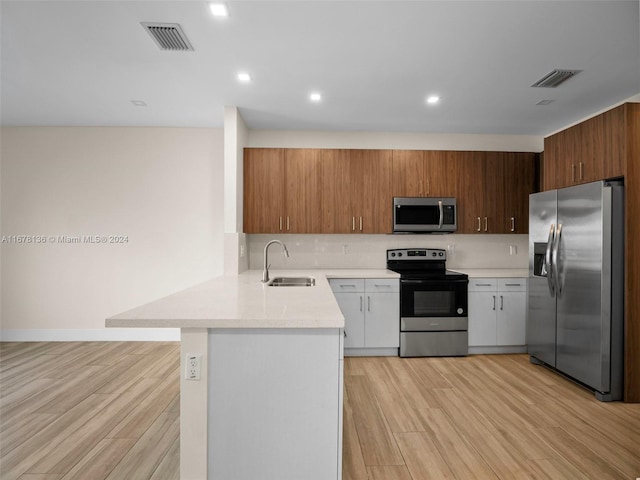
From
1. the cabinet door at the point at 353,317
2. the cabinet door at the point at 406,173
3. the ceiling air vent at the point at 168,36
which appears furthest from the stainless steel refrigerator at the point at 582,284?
the ceiling air vent at the point at 168,36

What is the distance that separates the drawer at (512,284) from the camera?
4160 millimetres

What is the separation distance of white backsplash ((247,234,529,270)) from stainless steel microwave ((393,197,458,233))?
34cm

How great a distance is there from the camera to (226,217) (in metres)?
3.87

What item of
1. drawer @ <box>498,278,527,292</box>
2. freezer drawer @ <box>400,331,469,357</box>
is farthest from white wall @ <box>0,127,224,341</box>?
drawer @ <box>498,278,527,292</box>

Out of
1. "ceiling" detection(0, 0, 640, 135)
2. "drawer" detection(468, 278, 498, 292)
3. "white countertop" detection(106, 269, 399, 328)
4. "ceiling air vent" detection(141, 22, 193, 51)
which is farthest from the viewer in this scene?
"drawer" detection(468, 278, 498, 292)

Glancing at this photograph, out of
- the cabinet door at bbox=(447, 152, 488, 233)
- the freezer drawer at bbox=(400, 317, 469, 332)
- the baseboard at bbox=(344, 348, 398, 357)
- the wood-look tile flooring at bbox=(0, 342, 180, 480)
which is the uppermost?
the cabinet door at bbox=(447, 152, 488, 233)

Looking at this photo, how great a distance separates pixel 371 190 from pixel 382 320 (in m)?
1.52

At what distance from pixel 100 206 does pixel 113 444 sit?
321 centimetres

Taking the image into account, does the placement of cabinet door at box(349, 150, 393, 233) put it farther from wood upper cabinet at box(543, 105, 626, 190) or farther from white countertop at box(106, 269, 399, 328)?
white countertop at box(106, 269, 399, 328)

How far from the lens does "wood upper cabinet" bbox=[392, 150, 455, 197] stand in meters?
4.42

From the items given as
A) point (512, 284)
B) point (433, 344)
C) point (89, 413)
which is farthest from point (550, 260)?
point (89, 413)

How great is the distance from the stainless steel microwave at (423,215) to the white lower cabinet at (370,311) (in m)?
0.76

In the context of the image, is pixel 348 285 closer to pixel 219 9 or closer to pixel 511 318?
pixel 511 318

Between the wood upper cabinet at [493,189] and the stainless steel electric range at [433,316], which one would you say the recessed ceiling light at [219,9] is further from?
the wood upper cabinet at [493,189]
